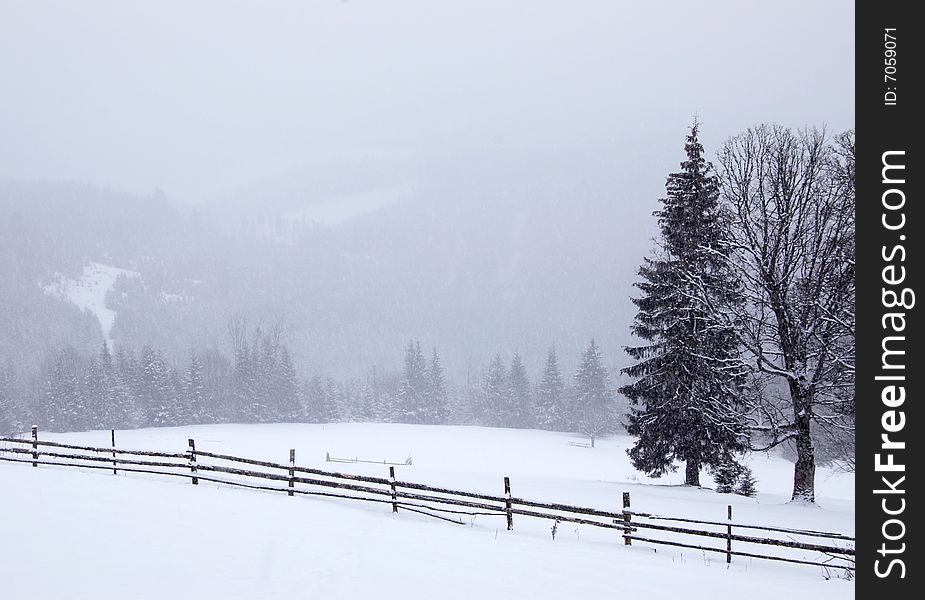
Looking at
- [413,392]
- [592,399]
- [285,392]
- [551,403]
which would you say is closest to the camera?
[592,399]

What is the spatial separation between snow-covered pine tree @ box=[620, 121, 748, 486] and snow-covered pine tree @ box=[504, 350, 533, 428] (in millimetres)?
68143

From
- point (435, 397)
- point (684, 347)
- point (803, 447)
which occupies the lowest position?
point (435, 397)

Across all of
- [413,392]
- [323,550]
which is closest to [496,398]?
[413,392]

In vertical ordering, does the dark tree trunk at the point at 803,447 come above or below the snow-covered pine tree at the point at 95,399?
above

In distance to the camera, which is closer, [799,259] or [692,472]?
[799,259]

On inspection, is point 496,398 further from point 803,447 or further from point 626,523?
point 626,523

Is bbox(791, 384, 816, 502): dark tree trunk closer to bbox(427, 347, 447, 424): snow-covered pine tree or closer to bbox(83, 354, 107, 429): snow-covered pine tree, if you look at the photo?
bbox(83, 354, 107, 429): snow-covered pine tree

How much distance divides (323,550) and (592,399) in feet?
207

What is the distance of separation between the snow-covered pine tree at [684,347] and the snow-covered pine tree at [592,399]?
43501 mm

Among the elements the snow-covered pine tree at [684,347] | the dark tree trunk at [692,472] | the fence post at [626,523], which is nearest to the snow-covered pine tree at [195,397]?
the snow-covered pine tree at [684,347]

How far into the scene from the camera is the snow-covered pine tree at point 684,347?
20.8m

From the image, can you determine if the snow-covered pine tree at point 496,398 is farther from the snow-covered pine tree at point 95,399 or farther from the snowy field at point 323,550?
the snowy field at point 323,550

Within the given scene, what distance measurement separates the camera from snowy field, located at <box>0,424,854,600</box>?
359 inches

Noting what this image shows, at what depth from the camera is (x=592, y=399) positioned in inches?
2785
